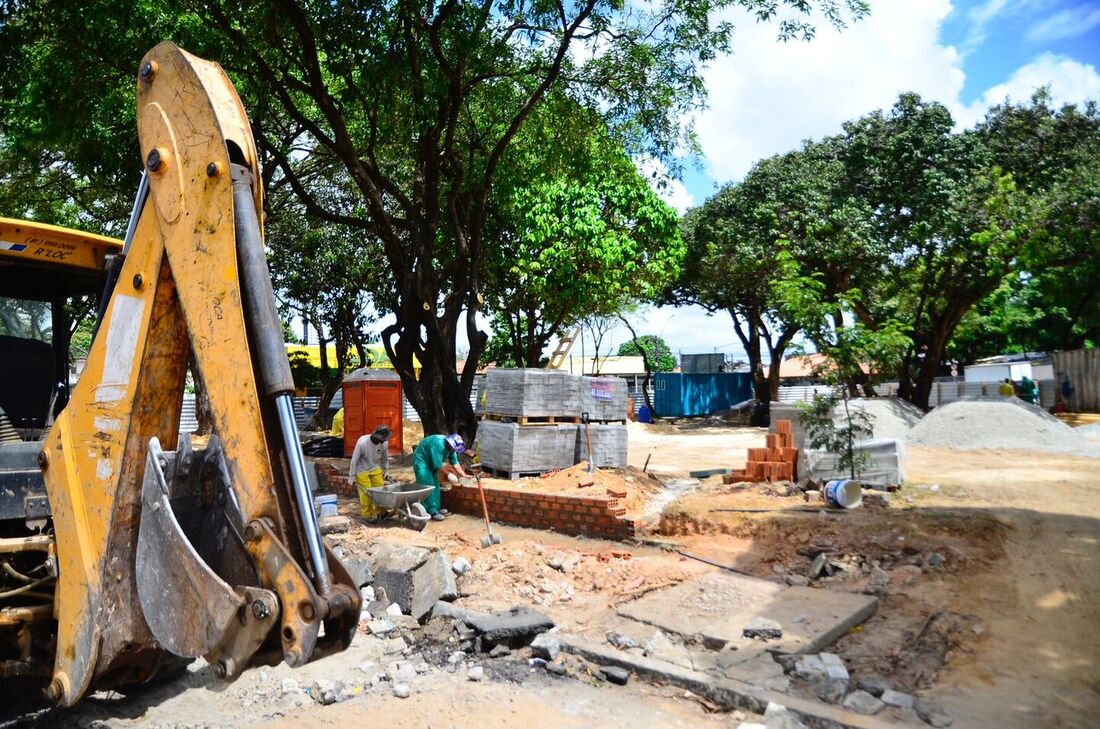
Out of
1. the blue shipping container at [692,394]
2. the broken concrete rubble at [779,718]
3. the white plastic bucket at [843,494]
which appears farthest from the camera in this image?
the blue shipping container at [692,394]

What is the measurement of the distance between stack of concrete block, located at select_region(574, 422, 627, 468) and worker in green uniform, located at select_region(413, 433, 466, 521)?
1975 millimetres

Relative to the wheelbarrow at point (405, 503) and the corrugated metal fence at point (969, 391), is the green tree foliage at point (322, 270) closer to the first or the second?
the wheelbarrow at point (405, 503)

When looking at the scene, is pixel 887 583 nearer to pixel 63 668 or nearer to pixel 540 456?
pixel 540 456

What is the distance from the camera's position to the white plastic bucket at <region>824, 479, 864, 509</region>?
8.93 meters

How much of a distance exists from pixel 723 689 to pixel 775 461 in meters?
6.28

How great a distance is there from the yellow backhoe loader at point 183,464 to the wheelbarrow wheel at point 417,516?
619 centimetres

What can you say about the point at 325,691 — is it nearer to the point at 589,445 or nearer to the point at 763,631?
the point at 763,631

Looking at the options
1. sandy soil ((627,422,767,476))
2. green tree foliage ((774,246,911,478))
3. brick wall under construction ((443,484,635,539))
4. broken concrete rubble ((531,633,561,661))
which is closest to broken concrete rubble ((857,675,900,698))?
broken concrete rubble ((531,633,561,661))

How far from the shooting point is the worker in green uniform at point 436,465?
10062 millimetres

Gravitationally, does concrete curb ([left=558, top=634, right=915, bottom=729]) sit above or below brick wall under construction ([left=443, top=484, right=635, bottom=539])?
below

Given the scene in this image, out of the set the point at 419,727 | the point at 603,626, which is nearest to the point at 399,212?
the point at 603,626

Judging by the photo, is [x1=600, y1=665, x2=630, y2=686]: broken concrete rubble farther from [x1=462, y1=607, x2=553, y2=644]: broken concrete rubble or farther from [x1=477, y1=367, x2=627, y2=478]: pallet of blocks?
[x1=477, y1=367, x2=627, y2=478]: pallet of blocks

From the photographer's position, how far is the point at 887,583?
22.1ft

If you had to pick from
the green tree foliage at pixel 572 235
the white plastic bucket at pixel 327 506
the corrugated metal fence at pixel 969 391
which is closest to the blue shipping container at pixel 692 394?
the corrugated metal fence at pixel 969 391
